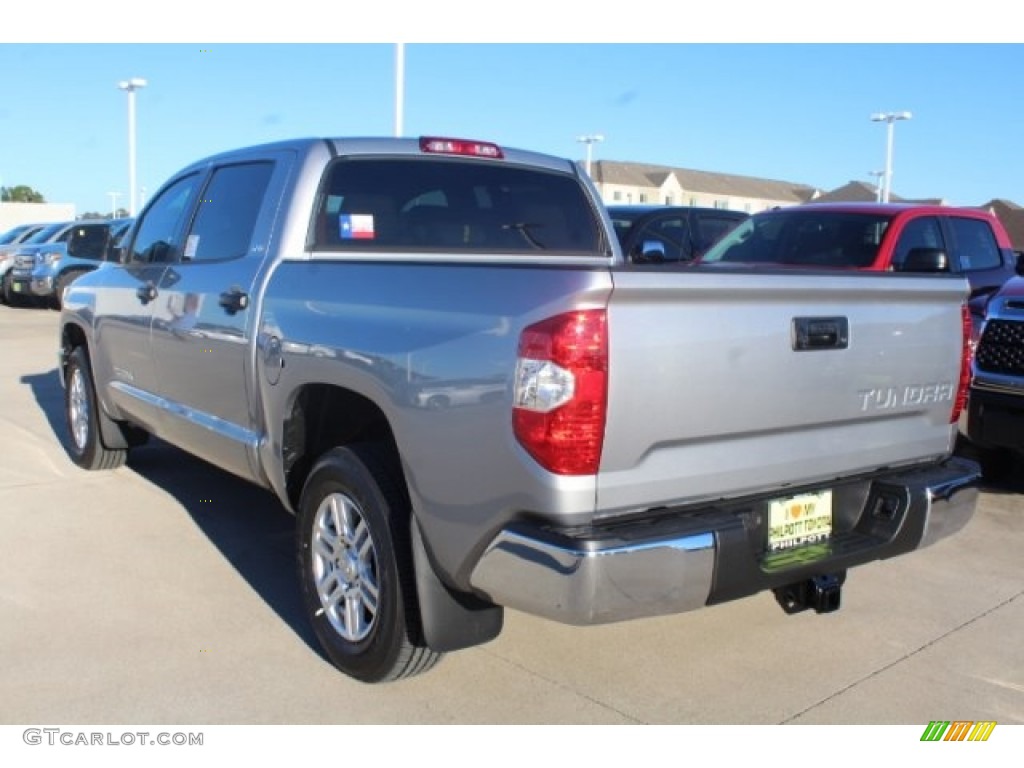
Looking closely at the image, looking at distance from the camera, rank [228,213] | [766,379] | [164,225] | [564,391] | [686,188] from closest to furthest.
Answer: [564,391], [766,379], [228,213], [164,225], [686,188]

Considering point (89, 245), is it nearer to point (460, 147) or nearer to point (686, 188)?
point (460, 147)

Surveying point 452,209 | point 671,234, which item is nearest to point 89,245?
point 452,209

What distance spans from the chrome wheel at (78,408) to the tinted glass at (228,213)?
6.79 ft

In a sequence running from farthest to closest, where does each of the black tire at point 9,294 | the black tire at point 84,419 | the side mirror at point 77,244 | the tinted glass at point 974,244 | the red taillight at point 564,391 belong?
the black tire at point 9,294 → the tinted glass at point 974,244 → the black tire at point 84,419 → the side mirror at point 77,244 → the red taillight at point 564,391

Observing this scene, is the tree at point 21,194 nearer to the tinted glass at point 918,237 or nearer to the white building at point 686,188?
the white building at point 686,188

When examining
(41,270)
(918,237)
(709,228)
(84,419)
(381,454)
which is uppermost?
(709,228)

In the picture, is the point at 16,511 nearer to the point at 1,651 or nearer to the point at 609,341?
the point at 1,651

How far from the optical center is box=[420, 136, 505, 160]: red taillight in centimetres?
476

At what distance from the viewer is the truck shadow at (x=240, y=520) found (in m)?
4.56

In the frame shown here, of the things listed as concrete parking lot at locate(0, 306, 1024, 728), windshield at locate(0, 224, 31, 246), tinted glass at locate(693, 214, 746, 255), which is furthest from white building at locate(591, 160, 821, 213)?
concrete parking lot at locate(0, 306, 1024, 728)

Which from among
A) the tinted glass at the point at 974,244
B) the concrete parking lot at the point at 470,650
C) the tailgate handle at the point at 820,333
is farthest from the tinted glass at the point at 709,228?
the tailgate handle at the point at 820,333

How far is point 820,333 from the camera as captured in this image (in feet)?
10.7

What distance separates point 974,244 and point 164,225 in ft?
21.5

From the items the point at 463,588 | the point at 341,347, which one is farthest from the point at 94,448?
the point at 463,588
